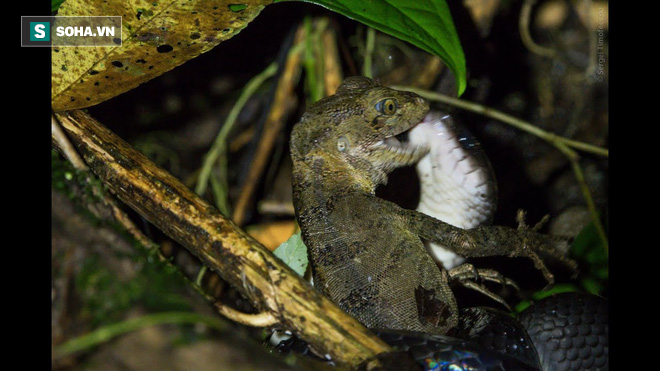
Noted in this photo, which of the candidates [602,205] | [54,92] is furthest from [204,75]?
[602,205]

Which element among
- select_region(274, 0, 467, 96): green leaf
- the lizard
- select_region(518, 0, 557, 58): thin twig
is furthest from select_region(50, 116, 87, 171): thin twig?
select_region(518, 0, 557, 58): thin twig

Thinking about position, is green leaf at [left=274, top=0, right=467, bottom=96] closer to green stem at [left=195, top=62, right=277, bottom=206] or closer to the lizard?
the lizard

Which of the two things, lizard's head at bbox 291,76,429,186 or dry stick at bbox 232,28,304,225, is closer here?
lizard's head at bbox 291,76,429,186

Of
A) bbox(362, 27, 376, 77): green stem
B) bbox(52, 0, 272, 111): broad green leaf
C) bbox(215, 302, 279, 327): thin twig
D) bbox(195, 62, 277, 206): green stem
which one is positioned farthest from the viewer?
bbox(195, 62, 277, 206): green stem

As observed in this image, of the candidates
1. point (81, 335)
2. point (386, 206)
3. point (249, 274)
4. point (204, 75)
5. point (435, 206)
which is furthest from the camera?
point (204, 75)

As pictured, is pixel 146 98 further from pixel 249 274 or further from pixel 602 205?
pixel 602 205
